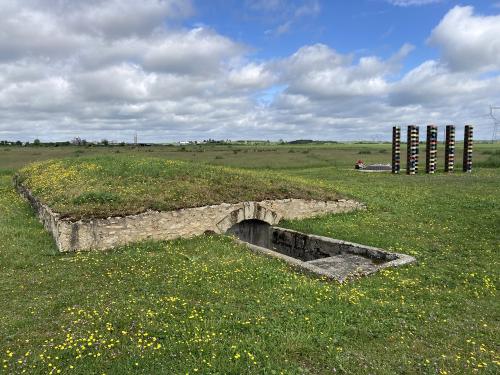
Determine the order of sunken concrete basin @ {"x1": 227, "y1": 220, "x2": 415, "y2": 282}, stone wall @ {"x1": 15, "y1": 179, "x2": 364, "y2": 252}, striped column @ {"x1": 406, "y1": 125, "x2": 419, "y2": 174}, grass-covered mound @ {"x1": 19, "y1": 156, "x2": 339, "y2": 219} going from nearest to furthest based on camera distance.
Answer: sunken concrete basin @ {"x1": 227, "y1": 220, "x2": 415, "y2": 282}, stone wall @ {"x1": 15, "y1": 179, "x2": 364, "y2": 252}, grass-covered mound @ {"x1": 19, "y1": 156, "x2": 339, "y2": 219}, striped column @ {"x1": 406, "y1": 125, "x2": 419, "y2": 174}

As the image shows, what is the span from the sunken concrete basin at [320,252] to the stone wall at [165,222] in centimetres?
73

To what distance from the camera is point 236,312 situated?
6891 millimetres

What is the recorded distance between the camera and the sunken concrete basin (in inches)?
371

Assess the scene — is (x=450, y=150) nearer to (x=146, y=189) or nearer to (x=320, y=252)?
(x=320, y=252)

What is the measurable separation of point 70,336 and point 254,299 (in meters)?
3.20

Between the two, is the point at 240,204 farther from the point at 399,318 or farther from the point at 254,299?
the point at 399,318

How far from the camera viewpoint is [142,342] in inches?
231

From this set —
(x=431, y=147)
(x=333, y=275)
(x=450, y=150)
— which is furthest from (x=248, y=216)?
(x=450, y=150)

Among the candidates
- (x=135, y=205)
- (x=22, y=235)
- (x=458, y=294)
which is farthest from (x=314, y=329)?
(x=22, y=235)

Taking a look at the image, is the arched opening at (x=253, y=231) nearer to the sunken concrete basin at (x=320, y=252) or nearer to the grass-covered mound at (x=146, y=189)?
the sunken concrete basin at (x=320, y=252)

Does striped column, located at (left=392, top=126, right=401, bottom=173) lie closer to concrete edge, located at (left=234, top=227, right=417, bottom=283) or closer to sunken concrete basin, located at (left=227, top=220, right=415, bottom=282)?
sunken concrete basin, located at (left=227, top=220, right=415, bottom=282)

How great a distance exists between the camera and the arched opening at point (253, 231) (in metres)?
14.9

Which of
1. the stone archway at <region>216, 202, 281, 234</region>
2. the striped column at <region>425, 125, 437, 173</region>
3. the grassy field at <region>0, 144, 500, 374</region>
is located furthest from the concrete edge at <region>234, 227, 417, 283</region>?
the striped column at <region>425, 125, 437, 173</region>

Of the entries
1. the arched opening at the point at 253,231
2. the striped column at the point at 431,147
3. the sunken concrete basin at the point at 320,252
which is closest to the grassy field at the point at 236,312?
the sunken concrete basin at the point at 320,252
